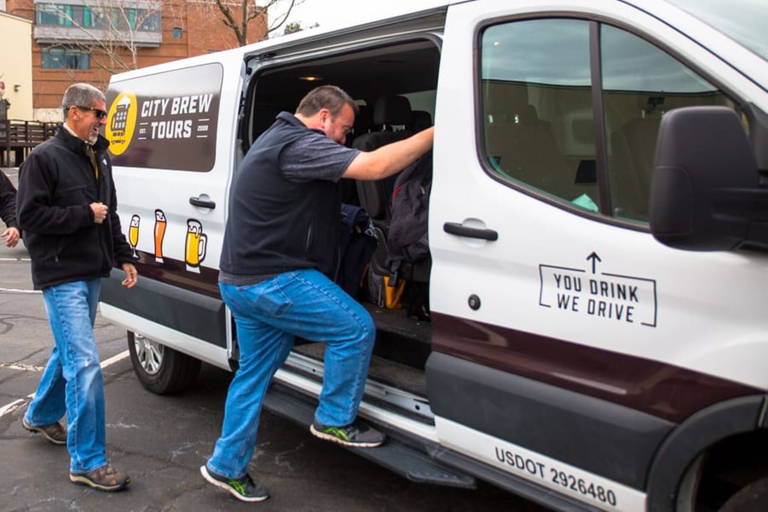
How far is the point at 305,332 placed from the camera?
10.8 ft

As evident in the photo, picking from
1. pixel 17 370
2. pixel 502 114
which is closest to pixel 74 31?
pixel 17 370

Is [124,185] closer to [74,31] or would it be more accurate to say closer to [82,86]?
[82,86]

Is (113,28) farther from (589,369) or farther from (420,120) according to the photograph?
(589,369)

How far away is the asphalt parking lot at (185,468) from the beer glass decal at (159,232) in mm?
1018

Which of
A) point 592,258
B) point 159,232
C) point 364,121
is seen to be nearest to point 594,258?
point 592,258

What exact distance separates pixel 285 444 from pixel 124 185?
202 centimetres

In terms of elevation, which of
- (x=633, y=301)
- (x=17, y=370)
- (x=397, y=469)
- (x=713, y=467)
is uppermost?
(x=633, y=301)

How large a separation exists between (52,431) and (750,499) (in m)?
3.55

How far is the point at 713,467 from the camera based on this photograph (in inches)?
89.7

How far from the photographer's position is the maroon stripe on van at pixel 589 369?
2150 millimetres

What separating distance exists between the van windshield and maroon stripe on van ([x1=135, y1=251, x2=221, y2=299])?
2689 mm

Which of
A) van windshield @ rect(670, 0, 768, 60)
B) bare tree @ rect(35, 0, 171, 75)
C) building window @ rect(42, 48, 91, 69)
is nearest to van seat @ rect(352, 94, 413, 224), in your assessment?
van windshield @ rect(670, 0, 768, 60)

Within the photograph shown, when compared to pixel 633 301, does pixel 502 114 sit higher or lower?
higher

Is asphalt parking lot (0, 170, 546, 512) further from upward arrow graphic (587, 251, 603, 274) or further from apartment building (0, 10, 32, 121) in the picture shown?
apartment building (0, 10, 32, 121)
